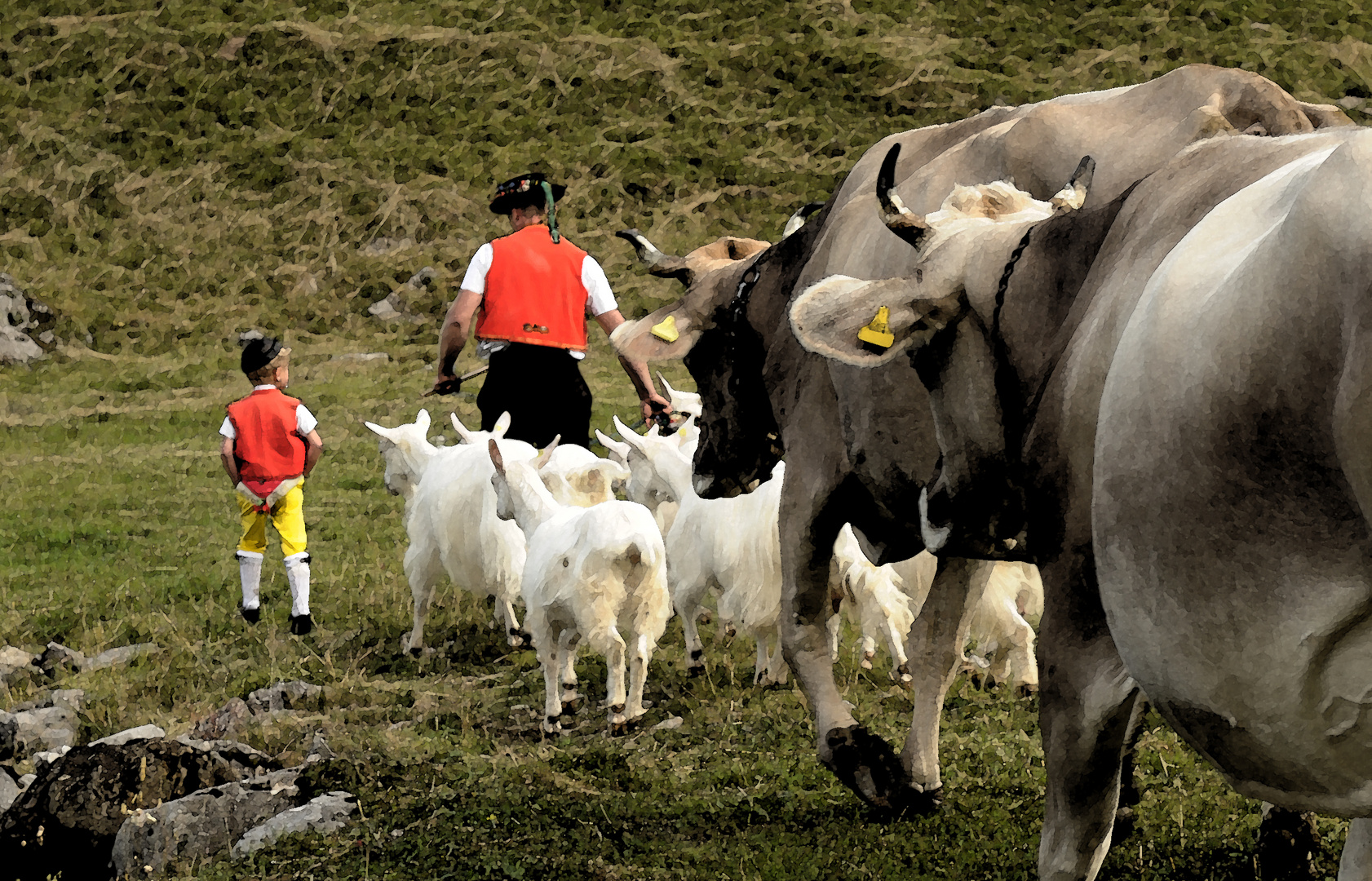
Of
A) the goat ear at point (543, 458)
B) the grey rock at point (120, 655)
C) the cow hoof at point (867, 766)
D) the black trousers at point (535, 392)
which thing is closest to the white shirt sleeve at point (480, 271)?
the black trousers at point (535, 392)

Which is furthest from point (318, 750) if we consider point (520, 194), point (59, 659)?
point (520, 194)

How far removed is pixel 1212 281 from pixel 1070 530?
79cm

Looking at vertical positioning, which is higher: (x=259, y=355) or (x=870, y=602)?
(x=259, y=355)

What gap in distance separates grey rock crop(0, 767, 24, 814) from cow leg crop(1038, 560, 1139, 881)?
4.99 meters

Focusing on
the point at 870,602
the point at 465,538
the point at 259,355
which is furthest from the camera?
the point at 259,355

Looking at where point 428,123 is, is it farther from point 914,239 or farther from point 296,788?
point 914,239

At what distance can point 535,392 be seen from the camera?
910 cm

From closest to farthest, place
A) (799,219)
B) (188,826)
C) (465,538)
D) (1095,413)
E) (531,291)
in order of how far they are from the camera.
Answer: (1095,413) → (188,826) → (799,219) → (531,291) → (465,538)

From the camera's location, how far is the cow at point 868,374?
466 cm

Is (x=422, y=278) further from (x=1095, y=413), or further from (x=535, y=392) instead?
(x=1095, y=413)

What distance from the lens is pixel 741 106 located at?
29812 mm

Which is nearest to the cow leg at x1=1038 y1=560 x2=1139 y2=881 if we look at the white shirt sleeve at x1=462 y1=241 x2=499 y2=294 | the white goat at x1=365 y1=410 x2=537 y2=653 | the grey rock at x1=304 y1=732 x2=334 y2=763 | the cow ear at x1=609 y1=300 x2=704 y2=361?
the cow ear at x1=609 y1=300 x2=704 y2=361

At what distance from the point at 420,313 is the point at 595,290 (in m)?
15.3

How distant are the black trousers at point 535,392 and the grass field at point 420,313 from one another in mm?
1345
